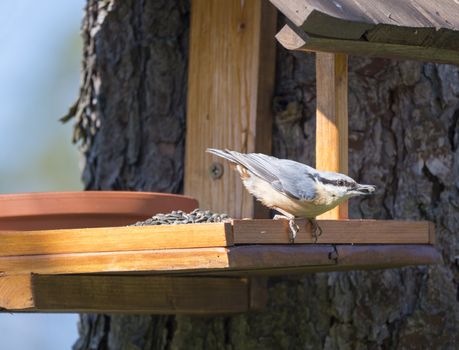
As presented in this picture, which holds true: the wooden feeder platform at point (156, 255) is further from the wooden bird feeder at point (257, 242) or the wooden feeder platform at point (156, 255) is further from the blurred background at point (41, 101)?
the blurred background at point (41, 101)

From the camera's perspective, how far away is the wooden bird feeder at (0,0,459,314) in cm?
293

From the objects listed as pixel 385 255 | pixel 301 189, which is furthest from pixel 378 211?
pixel 301 189

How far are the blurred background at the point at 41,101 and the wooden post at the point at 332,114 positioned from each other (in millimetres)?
5684

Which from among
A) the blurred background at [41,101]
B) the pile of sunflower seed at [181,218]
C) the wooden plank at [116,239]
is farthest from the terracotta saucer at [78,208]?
the blurred background at [41,101]

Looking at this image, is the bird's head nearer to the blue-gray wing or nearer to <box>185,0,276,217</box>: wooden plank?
the blue-gray wing

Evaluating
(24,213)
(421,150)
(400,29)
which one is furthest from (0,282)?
(421,150)

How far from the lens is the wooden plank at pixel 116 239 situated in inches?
113

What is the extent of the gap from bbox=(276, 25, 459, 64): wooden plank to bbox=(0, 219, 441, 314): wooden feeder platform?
1.61 feet

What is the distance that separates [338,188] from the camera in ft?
10.2

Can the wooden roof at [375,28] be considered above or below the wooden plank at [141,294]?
above

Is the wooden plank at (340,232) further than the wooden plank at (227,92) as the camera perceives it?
No

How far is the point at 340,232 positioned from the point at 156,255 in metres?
0.54

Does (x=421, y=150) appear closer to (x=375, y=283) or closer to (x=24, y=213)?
(x=375, y=283)

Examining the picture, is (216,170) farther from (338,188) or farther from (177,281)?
(338,188)
